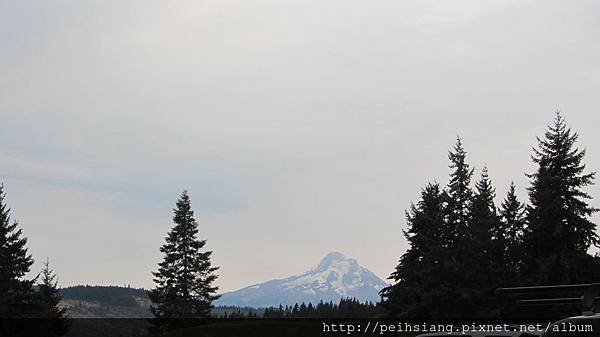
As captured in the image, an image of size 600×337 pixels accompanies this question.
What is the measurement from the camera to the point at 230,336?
42406 mm

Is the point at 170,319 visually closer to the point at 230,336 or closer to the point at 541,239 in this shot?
the point at 230,336

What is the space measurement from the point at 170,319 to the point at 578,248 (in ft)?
112

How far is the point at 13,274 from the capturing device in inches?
2109

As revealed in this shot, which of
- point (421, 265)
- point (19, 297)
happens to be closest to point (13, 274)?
point (19, 297)

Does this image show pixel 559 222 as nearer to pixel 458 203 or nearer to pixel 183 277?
pixel 458 203

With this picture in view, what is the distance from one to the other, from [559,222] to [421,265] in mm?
8952

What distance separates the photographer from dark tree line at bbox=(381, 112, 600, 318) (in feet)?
137

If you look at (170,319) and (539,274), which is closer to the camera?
(539,274)

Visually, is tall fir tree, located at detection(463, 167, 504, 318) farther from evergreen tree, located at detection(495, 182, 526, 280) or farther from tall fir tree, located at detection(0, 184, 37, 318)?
A: tall fir tree, located at detection(0, 184, 37, 318)

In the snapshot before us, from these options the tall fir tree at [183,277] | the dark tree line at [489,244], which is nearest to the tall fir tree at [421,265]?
the dark tree line at [489,244]

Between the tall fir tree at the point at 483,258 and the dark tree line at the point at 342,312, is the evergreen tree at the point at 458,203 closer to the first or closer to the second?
the tall fir tree at the point at 483,258

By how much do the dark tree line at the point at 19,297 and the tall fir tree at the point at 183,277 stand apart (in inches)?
376

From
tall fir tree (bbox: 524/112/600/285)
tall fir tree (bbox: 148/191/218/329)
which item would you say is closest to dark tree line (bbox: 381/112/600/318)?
tall fir tree (bbox: 524/112/600/285)

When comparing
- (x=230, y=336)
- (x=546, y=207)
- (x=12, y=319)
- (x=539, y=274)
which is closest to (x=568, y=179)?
(x=546, y=207)
